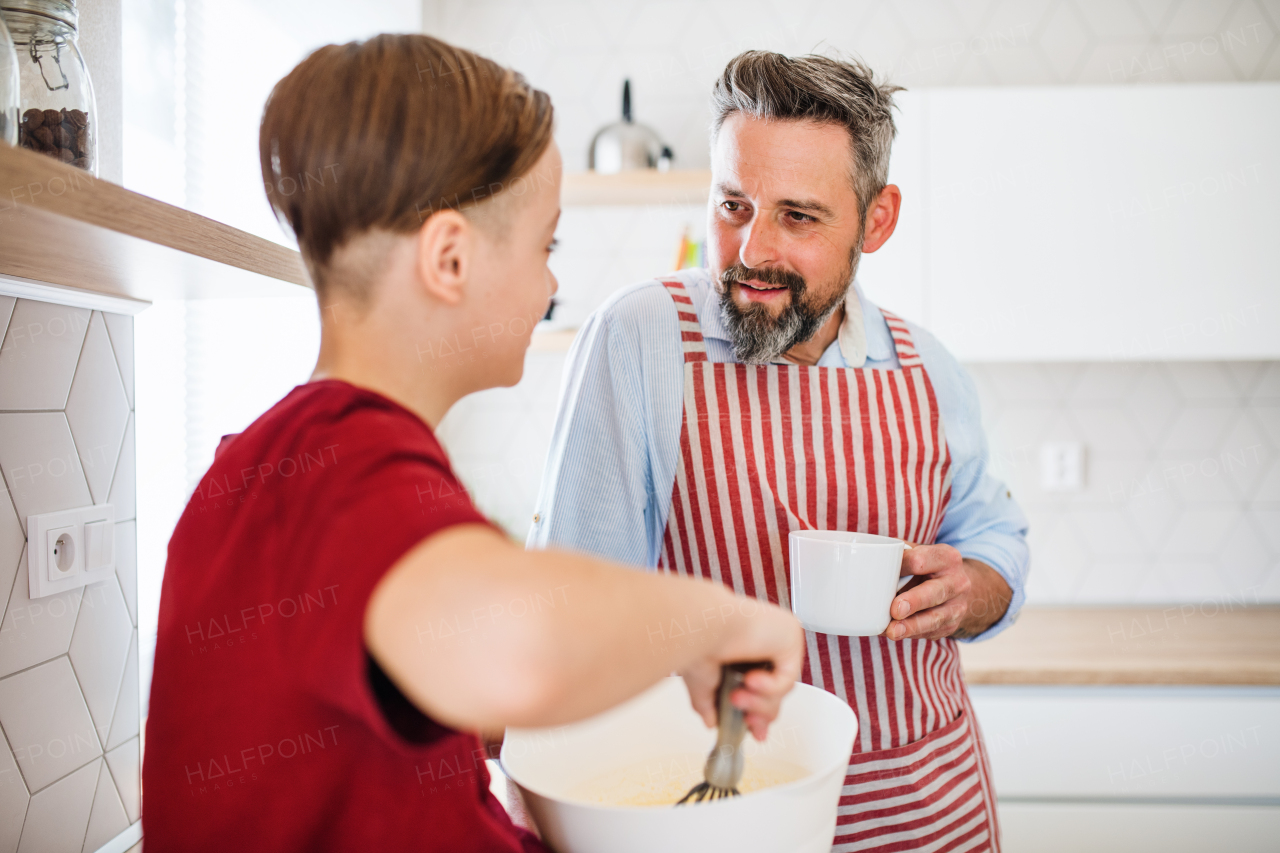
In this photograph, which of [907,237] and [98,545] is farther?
[907,237]

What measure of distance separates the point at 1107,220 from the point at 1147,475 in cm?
76

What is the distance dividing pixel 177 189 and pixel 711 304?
3.39 ft

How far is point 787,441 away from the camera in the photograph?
1129 millimetres

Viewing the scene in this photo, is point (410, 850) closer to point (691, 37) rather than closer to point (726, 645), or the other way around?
point (726, 645)

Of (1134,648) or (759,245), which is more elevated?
(759,245)

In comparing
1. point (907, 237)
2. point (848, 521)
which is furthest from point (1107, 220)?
point (848, 521)

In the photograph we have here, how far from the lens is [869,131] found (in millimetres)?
1142

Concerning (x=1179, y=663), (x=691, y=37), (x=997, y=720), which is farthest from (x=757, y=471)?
(x=691, y=37)

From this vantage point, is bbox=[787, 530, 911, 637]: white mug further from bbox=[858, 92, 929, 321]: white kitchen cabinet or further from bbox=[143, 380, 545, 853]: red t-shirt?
bbox=[858, 92, 929, 321]: white kitchen cabinet

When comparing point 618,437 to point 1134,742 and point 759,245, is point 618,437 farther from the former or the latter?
point 1134,742

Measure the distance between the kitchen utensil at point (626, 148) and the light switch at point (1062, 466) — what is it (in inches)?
49.9

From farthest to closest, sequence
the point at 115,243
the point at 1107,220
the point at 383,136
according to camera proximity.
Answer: the point at 1107,220
the point at 115,243
the point at 383,136

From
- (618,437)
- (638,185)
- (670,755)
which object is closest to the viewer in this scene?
(670,755)

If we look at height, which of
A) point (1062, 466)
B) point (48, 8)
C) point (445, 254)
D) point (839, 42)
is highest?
point (839, 42)
